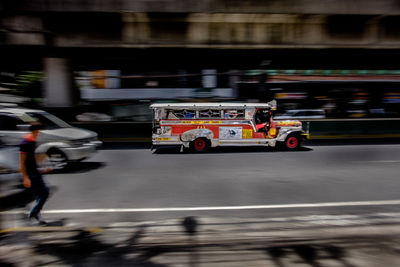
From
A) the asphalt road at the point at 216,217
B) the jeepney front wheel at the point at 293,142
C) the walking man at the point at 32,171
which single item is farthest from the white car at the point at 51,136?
the jeepney front wheel at the point at 293,142

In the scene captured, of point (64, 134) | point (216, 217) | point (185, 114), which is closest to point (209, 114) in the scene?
point (185, 114)

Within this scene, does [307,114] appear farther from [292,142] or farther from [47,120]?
[47,120]

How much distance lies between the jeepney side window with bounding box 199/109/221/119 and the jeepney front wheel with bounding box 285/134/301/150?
3368mm

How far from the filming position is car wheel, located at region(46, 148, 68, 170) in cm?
829

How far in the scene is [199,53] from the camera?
54.0ft

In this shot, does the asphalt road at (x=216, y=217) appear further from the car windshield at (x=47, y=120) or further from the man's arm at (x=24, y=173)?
the car windshield at (x=47, y=120)

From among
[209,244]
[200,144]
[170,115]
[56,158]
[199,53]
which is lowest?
[209,244]

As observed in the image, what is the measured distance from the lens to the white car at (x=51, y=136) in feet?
26.0

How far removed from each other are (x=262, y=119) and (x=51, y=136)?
8.12m

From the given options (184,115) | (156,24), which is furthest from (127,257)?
(156,24)

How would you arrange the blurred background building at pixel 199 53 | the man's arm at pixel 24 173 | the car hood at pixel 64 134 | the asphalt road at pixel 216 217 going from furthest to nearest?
1. the blurred background building at pixel 199 53
2. the car hood at pixel 64 134
3. the man's arm at pixel 24 173
4. the asphalt road at pixel 216 217

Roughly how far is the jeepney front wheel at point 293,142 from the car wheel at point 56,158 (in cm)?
898

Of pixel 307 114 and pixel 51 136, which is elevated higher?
pixel 307 114

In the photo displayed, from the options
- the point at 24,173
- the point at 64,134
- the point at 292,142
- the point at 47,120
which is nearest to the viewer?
the point at 24,173
